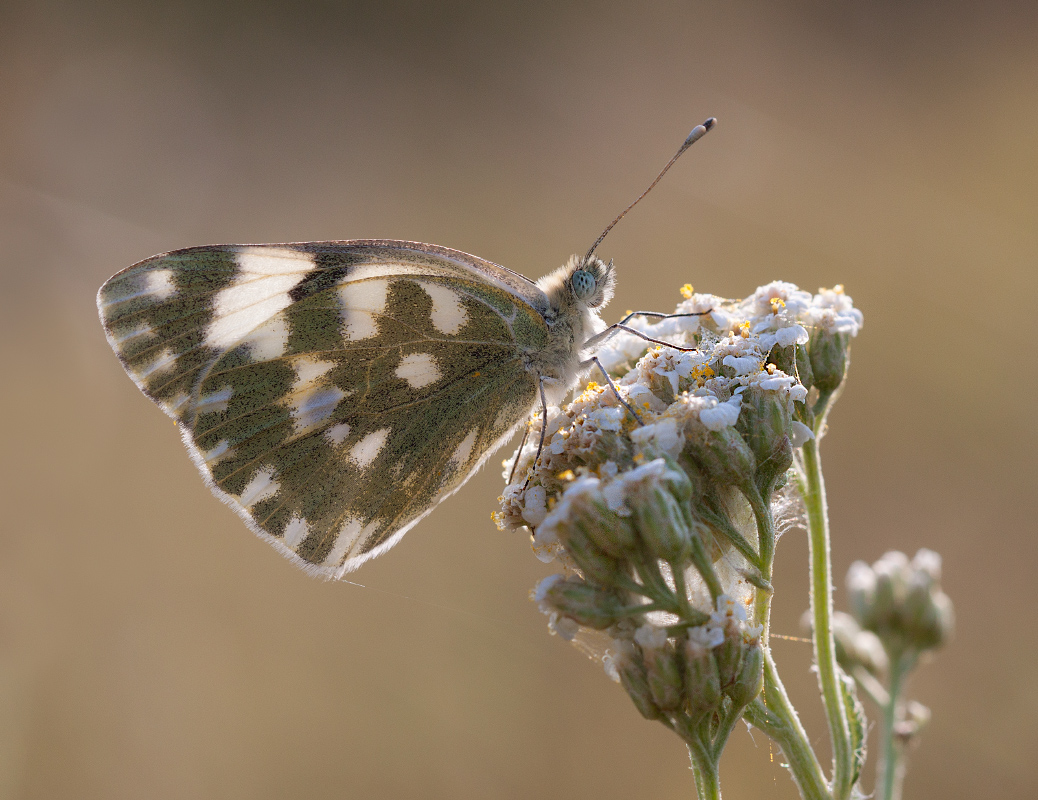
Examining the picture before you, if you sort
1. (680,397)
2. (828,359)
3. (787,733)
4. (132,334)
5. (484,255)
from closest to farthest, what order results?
(787,733) → (680,397) → (828,359) → (132,334) → (484,255)

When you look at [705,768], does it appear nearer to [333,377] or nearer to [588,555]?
[588,555]

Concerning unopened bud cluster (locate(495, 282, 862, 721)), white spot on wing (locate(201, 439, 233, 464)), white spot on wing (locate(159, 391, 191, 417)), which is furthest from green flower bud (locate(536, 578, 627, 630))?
white spot on wing (locate(159, 391, 191, 417))

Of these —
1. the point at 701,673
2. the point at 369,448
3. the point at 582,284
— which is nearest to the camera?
the point at 701,673

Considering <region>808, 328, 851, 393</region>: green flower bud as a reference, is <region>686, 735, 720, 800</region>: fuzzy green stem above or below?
below

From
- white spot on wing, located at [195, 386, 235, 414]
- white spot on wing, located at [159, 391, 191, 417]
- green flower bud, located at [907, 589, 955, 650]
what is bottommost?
white spot on wing, located at [159, 391, 191, 417]

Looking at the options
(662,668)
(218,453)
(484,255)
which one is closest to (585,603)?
(662,668)

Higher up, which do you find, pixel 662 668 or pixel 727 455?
pixel 727 455

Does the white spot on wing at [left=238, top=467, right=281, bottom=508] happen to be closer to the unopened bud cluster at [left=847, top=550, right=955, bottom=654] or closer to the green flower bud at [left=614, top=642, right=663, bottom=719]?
the green flower bud at [left=614, top=642, right=663, bottom=719]

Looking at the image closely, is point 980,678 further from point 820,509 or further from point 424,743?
point 424,743

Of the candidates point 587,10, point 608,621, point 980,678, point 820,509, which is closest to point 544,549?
point 608,621
